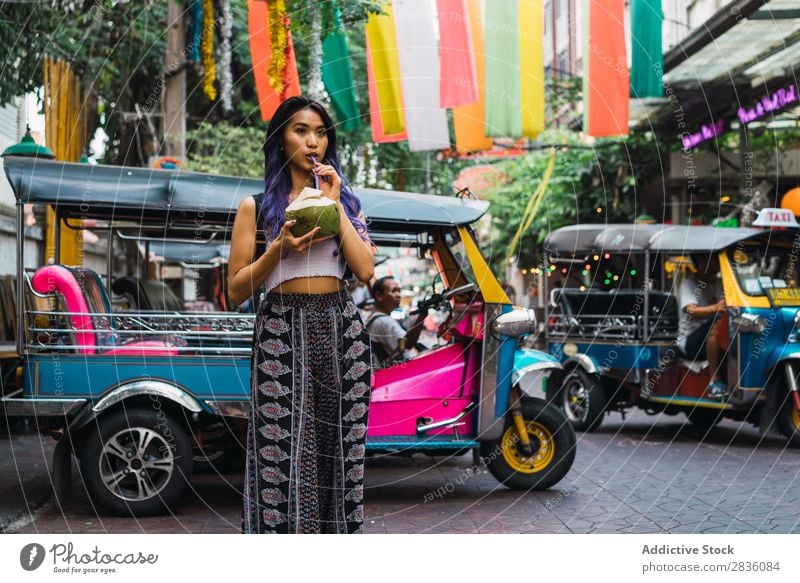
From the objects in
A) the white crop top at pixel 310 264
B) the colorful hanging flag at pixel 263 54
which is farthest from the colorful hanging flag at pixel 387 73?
the white crop top at pixel 310 264

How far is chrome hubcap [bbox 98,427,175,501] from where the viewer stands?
18.1ft

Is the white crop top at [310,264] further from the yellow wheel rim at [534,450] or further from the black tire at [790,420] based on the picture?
the black tire at [790,420]

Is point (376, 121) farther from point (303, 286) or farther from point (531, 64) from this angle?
point (303, 286)

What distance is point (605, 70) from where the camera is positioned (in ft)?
28.9

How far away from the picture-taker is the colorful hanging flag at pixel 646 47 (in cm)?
Result: 934

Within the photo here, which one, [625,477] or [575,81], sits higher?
[575,81]

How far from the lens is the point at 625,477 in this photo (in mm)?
7309

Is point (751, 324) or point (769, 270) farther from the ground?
point (769, 270)

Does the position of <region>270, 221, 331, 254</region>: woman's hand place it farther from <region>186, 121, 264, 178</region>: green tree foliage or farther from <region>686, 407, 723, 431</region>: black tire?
<region>186, 121, 264, 178</region>: green tree foliage

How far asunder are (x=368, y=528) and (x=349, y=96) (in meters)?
5.44

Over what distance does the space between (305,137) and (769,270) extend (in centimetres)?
740

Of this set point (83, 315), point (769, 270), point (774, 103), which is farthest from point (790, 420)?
point (83, 315)
